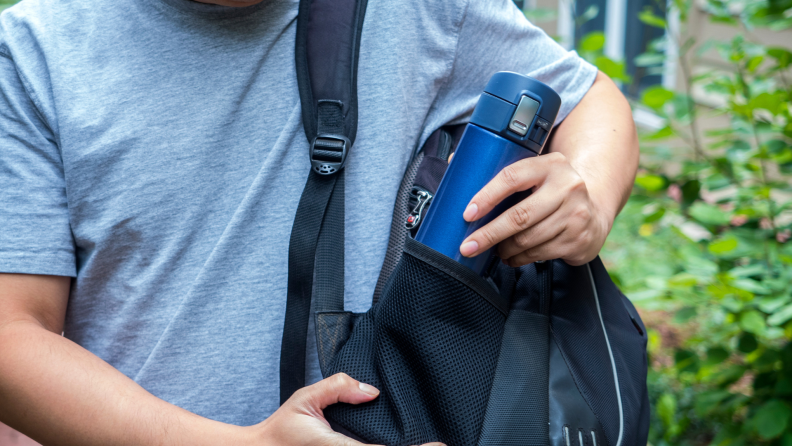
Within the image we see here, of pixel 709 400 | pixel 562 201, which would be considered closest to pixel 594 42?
pixel 709 400

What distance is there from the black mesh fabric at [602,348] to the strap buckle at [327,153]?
1.44ft

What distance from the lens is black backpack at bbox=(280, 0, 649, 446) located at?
850mm

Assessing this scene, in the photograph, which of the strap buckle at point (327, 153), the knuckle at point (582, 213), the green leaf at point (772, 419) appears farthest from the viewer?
the green leaf at point (772, 419)

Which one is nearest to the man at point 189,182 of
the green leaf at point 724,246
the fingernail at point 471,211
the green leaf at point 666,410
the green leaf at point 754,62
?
the fingernail at point 471,211

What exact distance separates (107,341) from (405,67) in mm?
811

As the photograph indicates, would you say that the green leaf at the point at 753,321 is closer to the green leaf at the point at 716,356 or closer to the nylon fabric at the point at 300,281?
the green leaf at the point at 716,356

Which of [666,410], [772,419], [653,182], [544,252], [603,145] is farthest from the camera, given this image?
[666,410]

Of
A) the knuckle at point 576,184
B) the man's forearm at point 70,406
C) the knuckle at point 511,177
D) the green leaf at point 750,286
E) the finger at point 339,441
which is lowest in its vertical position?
the green leaf at point 750,286

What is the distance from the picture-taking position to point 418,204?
3.34 ft

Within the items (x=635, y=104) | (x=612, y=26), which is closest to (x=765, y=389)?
(x=635, y=104)

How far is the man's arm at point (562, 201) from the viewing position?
2.86 ft

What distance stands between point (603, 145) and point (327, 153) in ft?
1.83

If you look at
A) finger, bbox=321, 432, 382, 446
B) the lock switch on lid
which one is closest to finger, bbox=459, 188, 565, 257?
the lock switch on lid

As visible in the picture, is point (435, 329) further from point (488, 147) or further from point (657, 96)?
point (657, 96)
